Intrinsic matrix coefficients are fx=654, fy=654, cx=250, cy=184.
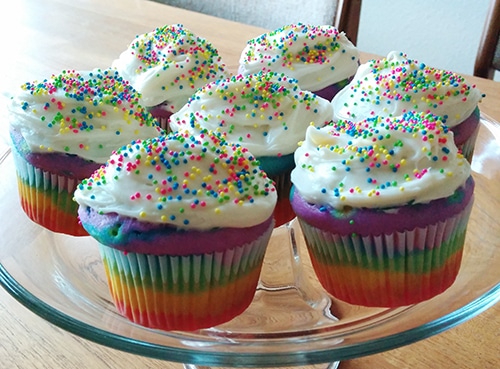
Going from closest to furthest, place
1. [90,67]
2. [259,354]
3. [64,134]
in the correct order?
1. [259,354]
2. [64,134]
3. [90,67]

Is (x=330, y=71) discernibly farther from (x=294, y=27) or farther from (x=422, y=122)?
(x=422, y=122)

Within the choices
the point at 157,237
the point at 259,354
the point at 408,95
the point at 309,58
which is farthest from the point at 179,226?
the point at 309,58

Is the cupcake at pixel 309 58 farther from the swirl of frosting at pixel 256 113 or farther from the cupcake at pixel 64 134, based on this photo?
the cupcake at pixel 64 134

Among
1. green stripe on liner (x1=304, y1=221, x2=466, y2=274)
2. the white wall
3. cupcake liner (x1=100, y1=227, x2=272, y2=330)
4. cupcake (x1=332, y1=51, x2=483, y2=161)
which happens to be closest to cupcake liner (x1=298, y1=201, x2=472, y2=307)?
green stripe on liner (x1=304, y1=221, x2=466, y2=274)

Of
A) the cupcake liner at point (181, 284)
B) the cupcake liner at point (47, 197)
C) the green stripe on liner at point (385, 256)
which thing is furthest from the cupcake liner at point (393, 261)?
→ the cupcake liner at point (47, 197)

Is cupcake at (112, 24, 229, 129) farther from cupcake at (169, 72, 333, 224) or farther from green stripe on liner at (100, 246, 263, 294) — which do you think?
green stripe on liner at (100, 246, 263, 294)

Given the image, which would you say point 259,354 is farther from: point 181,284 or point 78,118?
point 78,118
